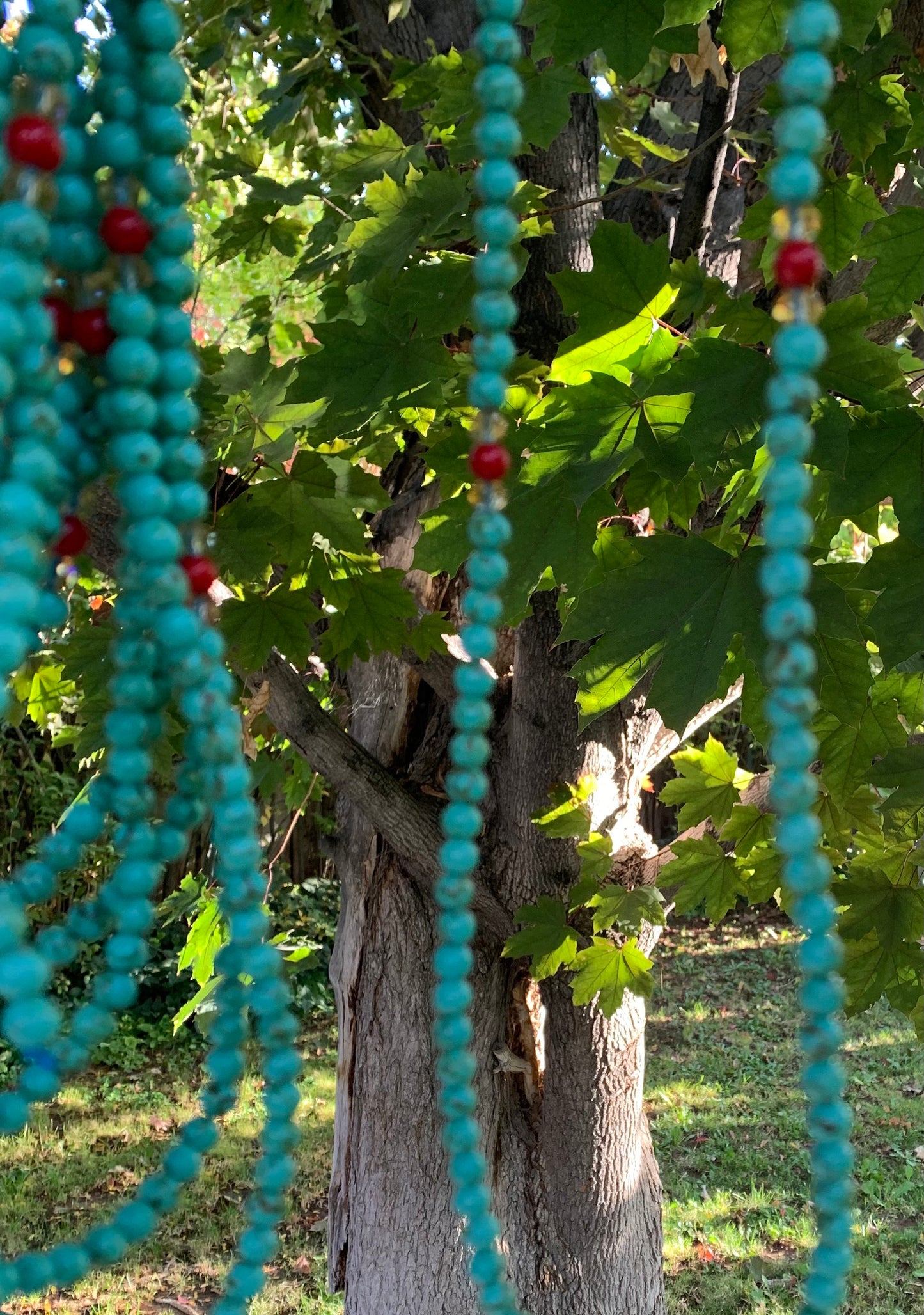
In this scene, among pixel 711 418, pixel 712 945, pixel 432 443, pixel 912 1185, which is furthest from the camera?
pixel 712 945

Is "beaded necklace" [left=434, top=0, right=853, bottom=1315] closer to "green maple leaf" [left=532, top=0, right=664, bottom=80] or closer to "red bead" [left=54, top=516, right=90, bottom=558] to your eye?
"red bead" [left=54, top=516, right=90, bottom=558]

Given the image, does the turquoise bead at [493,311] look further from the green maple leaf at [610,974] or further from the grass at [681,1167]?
the grass at [681,1167]

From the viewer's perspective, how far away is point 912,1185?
12.6 ft

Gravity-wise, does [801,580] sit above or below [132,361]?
below

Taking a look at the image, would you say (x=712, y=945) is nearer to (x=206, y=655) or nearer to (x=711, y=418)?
(x=711, y=418)

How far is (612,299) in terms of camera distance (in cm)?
127

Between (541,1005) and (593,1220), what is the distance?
1.33ft

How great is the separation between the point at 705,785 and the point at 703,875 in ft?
0.59

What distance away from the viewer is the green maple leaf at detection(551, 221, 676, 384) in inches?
49.0

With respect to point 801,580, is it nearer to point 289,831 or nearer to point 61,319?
point 61,319

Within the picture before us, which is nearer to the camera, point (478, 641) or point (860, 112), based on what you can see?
point (478, 641)

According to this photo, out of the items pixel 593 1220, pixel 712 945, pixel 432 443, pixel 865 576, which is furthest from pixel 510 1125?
pixel 712 945

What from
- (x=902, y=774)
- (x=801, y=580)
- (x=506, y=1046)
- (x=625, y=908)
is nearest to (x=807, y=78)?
(x=801, y=580)

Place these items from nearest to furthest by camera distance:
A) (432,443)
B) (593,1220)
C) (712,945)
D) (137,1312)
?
(432,443), (593,1220), (137,1312), (712,945)
